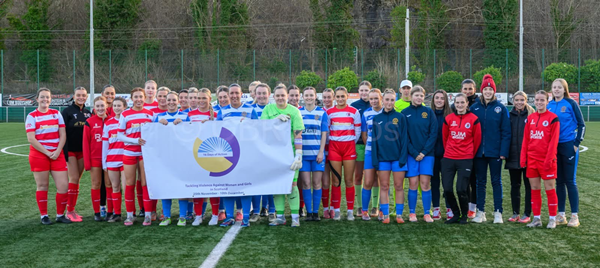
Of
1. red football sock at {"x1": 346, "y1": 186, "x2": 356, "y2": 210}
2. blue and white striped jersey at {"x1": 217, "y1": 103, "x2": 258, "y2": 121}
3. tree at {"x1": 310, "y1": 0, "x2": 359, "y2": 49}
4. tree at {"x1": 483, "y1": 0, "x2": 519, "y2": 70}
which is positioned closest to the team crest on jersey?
blue and white striped jersey at {"x1": 217, "y1": 103, "x2": 258, "y2": 121}

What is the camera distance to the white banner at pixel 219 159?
628cm

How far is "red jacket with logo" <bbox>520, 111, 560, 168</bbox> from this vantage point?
5.90 m

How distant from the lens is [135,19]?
130 ft

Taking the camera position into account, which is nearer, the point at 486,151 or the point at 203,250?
the point at 203,250

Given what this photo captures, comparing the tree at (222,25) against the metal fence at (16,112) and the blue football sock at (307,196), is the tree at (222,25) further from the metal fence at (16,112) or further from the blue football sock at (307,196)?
the blue football sock at (307,196)

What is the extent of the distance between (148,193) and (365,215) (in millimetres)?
2566

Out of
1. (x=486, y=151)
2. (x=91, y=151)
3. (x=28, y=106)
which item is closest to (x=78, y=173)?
(x=91, y=151)

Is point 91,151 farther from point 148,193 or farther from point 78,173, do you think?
point 148,193

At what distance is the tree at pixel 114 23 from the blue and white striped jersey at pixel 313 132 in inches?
1339

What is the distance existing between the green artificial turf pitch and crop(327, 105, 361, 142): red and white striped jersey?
101cm

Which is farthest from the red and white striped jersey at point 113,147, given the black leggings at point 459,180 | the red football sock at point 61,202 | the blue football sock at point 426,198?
the black leggings at point 459,180

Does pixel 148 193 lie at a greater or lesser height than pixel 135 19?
lesser

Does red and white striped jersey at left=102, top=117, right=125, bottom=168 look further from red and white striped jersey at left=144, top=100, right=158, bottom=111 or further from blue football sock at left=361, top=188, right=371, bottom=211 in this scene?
blue football sock at left=361, top=188, right=371, bottom=211

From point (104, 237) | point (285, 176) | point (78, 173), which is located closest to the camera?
point (104, 237)
